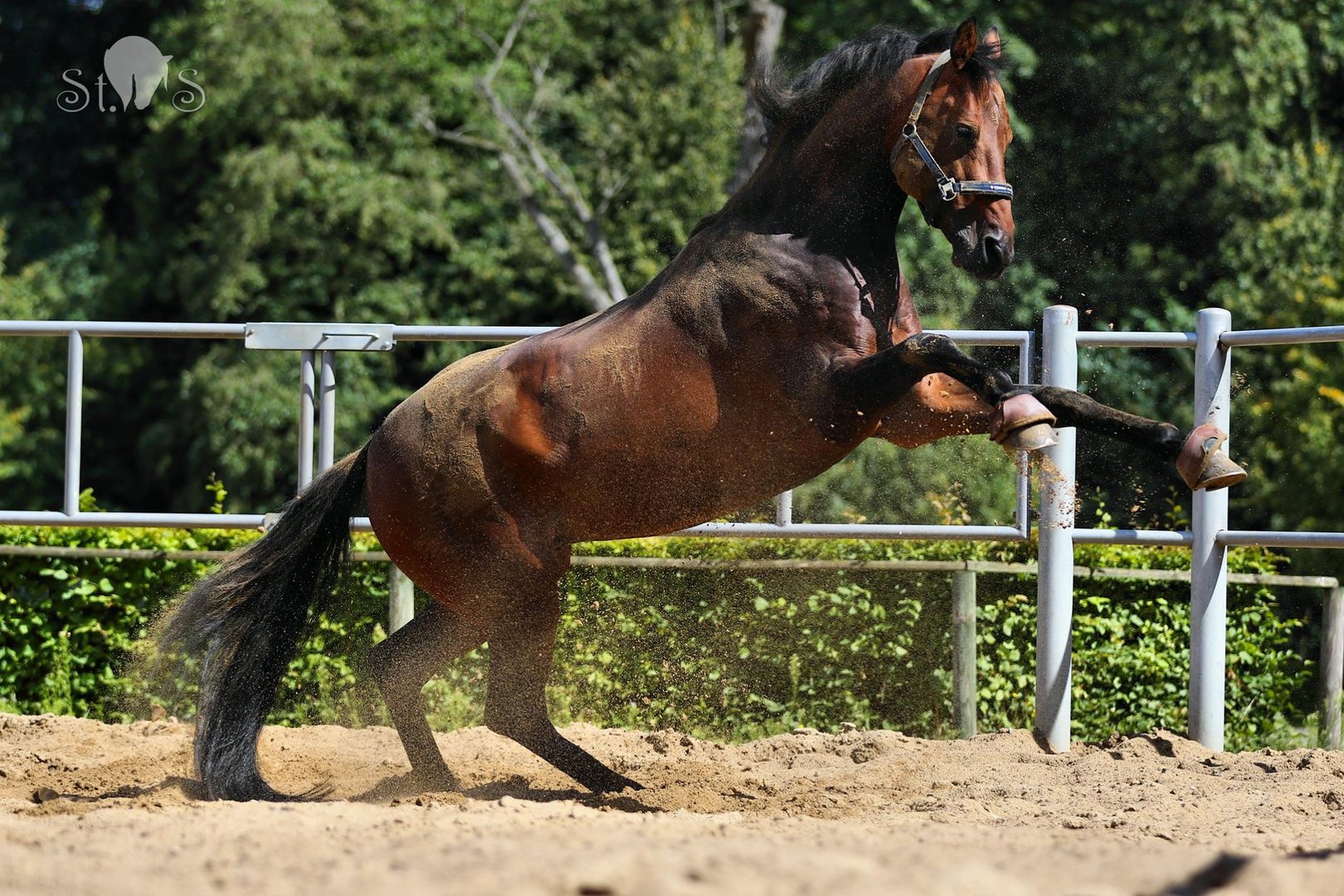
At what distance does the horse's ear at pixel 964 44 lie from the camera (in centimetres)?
395

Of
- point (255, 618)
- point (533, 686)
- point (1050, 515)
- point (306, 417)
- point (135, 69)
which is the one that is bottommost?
point (533, 686)

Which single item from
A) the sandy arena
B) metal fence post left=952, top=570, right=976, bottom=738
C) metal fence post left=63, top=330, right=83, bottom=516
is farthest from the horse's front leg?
metal fence post left=63, top=330, right=83, bottom=516

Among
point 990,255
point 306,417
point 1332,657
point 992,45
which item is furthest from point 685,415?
point 1332,657

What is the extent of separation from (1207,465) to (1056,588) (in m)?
1.54

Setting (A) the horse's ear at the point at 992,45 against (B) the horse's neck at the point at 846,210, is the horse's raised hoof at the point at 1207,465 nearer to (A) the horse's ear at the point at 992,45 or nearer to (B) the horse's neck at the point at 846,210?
(B) the horse's neck at the point at 846,210

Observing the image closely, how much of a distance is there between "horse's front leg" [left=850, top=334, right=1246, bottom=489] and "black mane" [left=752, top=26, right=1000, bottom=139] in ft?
2.95

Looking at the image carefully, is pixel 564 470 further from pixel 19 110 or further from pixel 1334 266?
pixel 19 110

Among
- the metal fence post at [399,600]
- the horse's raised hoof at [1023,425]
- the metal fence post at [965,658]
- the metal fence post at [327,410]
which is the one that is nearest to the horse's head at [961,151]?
the horse's raised hoof at [1023,425]

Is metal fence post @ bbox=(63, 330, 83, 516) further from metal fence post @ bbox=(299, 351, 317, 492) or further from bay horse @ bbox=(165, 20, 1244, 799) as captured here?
bay horse @ bbox=(165, 20, 1244, 799)

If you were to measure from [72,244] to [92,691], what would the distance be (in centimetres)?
1576

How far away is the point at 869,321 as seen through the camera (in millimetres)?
4062

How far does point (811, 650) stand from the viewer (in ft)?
19.1

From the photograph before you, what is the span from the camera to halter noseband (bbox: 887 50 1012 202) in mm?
3963

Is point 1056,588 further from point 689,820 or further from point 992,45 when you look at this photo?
point 689,820
